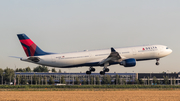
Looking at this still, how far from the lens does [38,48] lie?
72812 mm

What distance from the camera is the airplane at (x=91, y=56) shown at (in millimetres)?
71125

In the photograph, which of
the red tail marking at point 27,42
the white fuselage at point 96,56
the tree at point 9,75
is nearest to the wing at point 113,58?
the white fuselage at point 96,56

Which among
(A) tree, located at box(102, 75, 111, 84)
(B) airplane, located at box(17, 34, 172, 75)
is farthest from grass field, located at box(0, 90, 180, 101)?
(A) tree, located at box(102, 75, 111, 84)

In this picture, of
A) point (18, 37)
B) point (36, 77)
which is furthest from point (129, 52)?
point (36, 77)

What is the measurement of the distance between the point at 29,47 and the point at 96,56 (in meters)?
15.0

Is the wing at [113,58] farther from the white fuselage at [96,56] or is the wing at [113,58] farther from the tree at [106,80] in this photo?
the tree at [106,80]

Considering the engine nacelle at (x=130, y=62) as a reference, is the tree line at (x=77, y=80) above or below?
below

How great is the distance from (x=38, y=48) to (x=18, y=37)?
18.1 ft

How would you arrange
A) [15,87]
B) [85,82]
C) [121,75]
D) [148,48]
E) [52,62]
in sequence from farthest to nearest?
[121,75] → [85,82] → [15,87] → [148,48] → [52,62]

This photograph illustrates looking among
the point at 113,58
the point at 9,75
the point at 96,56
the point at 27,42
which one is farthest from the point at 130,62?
the point at 9,75

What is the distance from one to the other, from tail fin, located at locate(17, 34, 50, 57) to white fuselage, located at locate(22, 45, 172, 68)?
1.76 m

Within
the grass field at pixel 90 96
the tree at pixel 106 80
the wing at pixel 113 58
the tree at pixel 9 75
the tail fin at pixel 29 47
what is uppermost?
the tail fin at pixel 29 47

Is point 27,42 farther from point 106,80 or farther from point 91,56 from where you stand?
point 106,80

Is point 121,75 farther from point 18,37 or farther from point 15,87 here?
point 18,37
